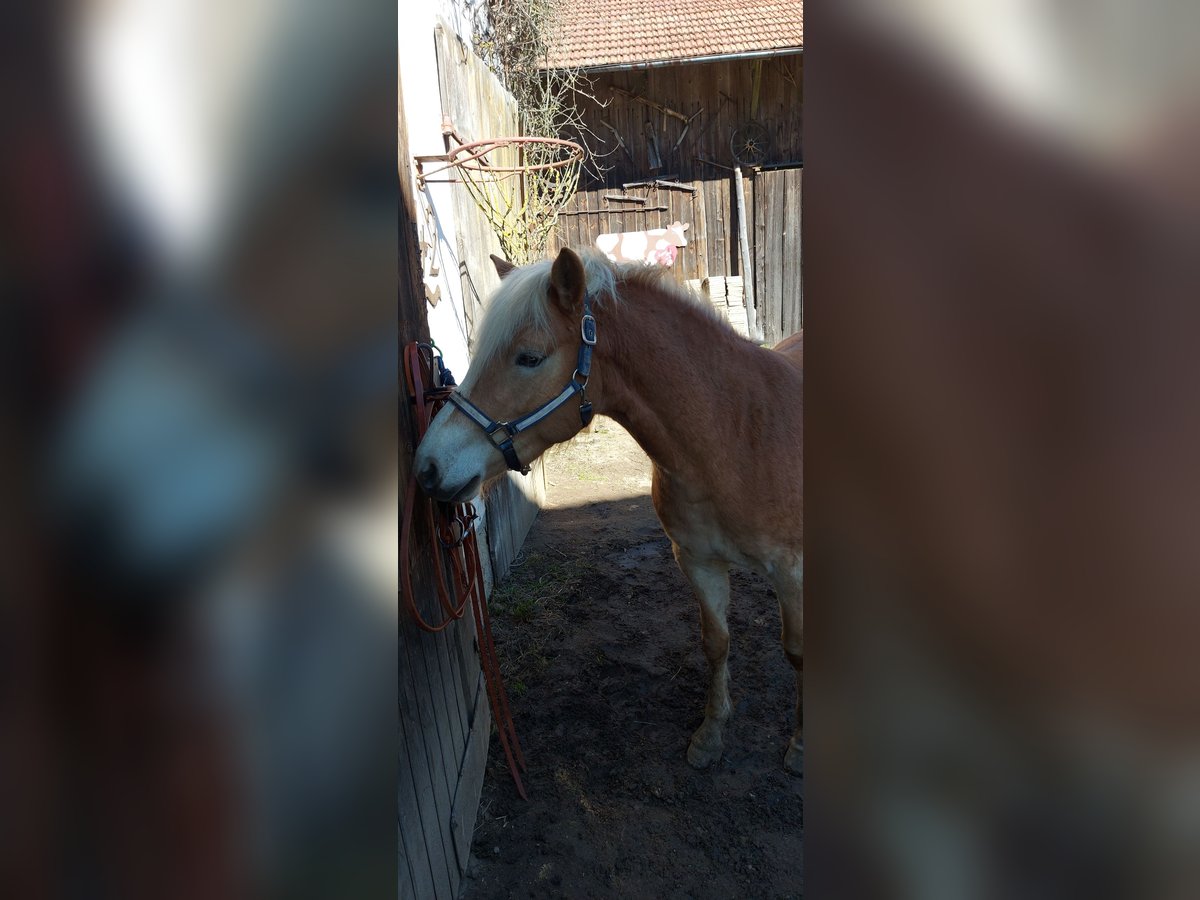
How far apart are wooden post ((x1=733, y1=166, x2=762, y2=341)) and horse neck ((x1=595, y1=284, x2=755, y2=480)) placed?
7.17m

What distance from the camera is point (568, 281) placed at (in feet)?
6.90

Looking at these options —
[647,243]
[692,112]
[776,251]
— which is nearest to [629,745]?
[647,243]

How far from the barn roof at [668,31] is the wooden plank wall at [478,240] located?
413 cm

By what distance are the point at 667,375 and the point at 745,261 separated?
7.82 meters

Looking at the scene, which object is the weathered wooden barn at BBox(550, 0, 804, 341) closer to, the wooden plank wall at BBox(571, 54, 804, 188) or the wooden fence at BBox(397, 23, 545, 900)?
the wooden plank wall at BBox(571, 54, 804, 188)

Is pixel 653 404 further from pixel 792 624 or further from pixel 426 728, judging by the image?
pixel 426 728

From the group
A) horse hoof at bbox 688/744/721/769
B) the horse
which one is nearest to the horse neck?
the horse

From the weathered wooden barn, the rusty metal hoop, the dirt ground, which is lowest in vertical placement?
the dirt ground

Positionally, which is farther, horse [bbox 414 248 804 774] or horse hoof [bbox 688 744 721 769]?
horse hoof [bbox 688 744 721 769]
